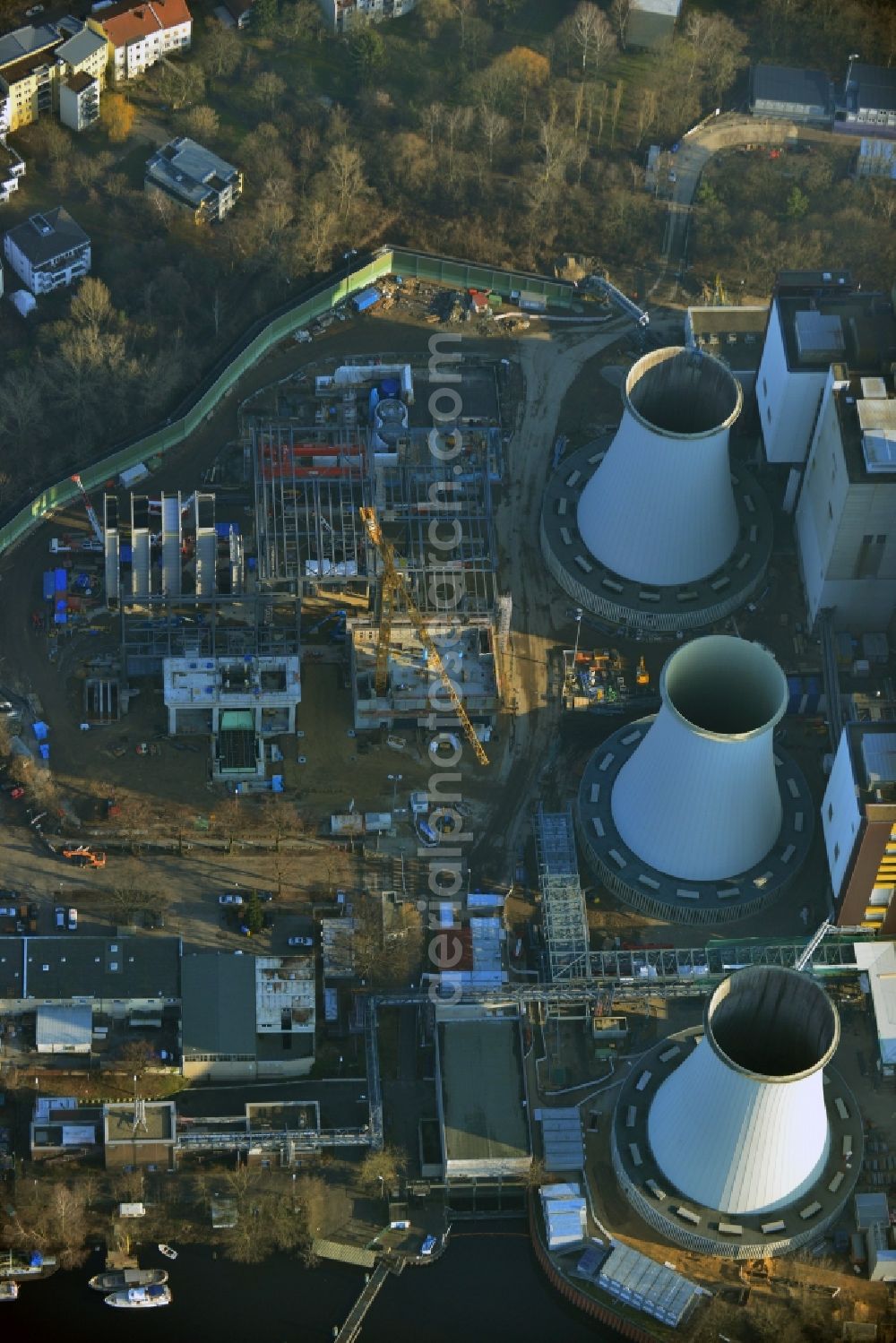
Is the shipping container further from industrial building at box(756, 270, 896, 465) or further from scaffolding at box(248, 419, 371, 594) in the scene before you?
industrial building at box(756, 270, 896, 465)

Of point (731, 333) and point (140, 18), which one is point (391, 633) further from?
point (140, 18)

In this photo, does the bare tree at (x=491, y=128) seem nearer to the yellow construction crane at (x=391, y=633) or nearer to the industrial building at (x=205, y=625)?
the industrial building at (x=205, y=625)

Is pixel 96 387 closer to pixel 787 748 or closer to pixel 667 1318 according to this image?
pixel 787 748

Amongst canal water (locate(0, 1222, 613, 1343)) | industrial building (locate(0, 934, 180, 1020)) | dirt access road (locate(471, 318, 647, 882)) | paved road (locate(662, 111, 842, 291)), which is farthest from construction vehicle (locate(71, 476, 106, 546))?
canal water (locate(0, 1222, 613, 1343))

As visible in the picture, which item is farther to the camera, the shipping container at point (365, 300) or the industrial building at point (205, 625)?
the shipping container at point (365, 300)

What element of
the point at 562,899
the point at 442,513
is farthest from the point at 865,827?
the point at 442,513

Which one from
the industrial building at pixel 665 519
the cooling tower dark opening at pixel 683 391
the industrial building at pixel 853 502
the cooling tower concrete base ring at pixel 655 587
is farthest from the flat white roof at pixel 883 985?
the cooling tower dark opening at pixel 683 391
